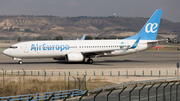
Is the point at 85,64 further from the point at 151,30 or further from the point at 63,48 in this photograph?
the point at 151,30

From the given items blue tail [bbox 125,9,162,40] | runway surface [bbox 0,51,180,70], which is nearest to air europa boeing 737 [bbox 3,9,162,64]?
blue tail [bbox 125,9,162,40]

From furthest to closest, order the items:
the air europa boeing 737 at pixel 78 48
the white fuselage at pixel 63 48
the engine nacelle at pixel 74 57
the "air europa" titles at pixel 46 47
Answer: the engine nacelle at pixel 74 57, the "air europa" titles at pixel 46 47, the air europa boeing 737 at pixel 78 48, the white fuselage at pixel 63 48

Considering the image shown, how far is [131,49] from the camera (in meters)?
50.8

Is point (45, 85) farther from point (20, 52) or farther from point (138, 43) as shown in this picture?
point (138, 43)

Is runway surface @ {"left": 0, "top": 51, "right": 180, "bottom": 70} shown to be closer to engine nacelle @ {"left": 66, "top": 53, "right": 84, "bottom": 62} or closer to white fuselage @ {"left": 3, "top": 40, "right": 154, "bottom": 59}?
engine nacelle @ {"left": 66, "top": 53, "right": 84, "bottom": 62}

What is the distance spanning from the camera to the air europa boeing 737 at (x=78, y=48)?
46.2m

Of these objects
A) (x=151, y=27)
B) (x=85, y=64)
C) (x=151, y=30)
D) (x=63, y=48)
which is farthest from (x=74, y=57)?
(x=151, y=27)

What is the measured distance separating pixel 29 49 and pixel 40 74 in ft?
41.3

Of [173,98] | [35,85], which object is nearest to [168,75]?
[173,98]

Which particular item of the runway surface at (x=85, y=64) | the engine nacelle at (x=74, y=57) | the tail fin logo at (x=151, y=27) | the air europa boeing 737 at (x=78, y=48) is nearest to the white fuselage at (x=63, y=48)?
the air europa boeing 737 at (x=78, y=48)

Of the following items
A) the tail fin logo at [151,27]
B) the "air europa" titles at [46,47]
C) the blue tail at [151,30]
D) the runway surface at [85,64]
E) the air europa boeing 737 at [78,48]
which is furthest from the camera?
the tail fin logo at [151,27]

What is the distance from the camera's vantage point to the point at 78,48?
49031mm

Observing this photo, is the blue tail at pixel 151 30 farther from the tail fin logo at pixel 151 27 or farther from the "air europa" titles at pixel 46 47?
the "air europa" titles at pixel 46 47

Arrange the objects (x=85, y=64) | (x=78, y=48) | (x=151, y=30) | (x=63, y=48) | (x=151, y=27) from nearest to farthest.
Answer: (x=85, y=64) → (x=63, y=48) → (x=78, y=48) → (x=151, y=30) → (x=151, y=27)
